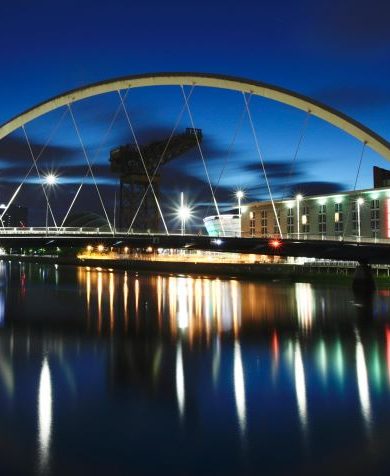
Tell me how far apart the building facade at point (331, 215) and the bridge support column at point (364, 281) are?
26.6m

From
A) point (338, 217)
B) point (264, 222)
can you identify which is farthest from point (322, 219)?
point (264, 222)

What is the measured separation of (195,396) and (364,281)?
1546 inches

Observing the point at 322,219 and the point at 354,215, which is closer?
the point at 354,215

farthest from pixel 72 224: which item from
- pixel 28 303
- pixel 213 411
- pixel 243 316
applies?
pixel 213 411

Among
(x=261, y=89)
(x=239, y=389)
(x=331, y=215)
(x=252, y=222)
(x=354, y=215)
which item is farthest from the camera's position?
(x=252, y=222)

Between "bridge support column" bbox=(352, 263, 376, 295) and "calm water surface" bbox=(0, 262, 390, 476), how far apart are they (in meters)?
19.9

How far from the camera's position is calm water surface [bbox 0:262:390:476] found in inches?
406

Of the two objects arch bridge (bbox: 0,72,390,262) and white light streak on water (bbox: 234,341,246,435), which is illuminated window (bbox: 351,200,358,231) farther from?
white light streak on water (bbox: 234,341,246,435)

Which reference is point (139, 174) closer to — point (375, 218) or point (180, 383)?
point (375, 218)

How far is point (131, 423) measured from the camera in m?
12.3

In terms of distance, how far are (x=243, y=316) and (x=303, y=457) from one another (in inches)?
833

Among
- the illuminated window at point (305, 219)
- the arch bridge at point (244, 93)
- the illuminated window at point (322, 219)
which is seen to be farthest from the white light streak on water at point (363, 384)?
the illuminated window at point (305, 219)

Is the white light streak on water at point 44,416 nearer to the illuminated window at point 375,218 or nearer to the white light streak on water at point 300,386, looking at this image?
the white light streak on water at point 300,386

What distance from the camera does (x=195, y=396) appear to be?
1456 centimetres
